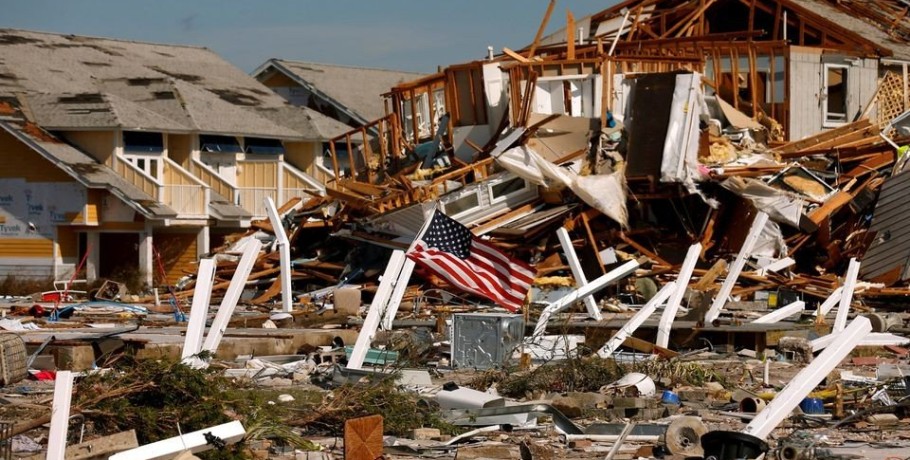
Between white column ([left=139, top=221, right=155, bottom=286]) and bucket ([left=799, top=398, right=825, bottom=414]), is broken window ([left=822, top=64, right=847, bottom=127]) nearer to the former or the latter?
white column ([left=139, top=221, right=155, bottom=286])

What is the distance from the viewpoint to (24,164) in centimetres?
4316

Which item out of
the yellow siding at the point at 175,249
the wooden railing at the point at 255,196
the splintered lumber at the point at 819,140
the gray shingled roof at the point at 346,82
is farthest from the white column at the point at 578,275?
the gray shingled roof at the point at 346,82

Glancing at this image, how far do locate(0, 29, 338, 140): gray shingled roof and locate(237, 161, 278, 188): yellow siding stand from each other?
41.3 inches

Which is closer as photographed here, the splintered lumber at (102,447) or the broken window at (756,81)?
the splintered lumber at (102,447)

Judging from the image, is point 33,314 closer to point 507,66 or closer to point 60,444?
point 507,66

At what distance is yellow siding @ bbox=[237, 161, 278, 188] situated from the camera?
4894 centimetres

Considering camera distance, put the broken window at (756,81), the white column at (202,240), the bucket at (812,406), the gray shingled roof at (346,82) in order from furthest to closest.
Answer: the gray shingled roof at (346,82)
the white column at (202,240)
the broken window at (756,81)
the bucket at (812,406)

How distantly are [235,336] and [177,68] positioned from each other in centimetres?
3727

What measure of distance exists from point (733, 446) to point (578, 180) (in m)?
16.7

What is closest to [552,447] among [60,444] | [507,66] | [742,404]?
[742,404]

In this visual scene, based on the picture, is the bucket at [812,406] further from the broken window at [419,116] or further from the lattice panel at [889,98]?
the lattice panel at [889,98]

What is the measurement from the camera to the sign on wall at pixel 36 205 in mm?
42469

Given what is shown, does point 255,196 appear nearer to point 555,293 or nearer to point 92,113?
point 92,113

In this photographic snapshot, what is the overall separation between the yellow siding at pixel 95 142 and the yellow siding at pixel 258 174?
6.31 m
